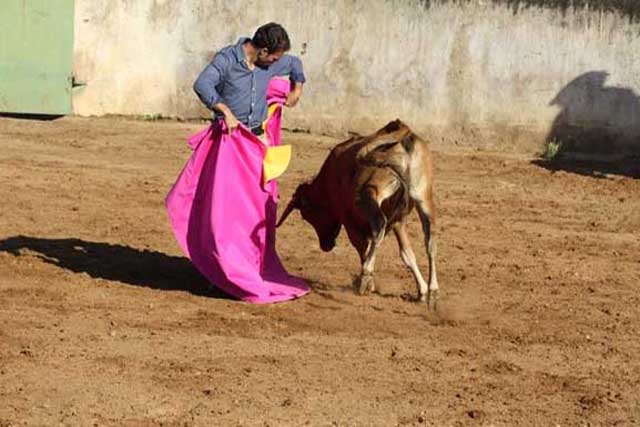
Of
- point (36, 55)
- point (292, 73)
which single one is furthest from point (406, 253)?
point (36, 55)

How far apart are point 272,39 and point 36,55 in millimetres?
→ 8097

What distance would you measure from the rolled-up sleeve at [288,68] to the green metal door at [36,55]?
7.35 m

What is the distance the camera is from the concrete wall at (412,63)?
Answer: 15922 millimetres

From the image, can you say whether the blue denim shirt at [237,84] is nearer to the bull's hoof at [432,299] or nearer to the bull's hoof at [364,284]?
the bull's hoof at [364,284]

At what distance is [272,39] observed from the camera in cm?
905

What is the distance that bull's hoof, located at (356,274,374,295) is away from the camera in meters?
9.67

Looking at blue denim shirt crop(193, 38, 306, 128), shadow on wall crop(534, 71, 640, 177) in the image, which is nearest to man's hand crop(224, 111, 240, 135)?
blue denim shirt crop(193, 38, 306, 128)

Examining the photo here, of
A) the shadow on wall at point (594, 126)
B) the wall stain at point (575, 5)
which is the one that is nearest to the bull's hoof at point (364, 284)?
the shadow on wall at point (594, 126)

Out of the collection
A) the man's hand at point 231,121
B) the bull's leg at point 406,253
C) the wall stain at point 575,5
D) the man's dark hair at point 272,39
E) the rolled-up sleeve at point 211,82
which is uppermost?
the wall stain at point 575,5

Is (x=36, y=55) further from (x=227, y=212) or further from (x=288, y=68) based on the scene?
(x=227, y=212)

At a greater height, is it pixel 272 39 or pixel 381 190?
pixel 272 39

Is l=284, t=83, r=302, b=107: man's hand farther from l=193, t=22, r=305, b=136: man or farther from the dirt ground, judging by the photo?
the dirt ground

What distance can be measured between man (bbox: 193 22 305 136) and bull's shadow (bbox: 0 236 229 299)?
122cm

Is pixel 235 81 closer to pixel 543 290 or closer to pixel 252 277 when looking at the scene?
pixel 252 277
